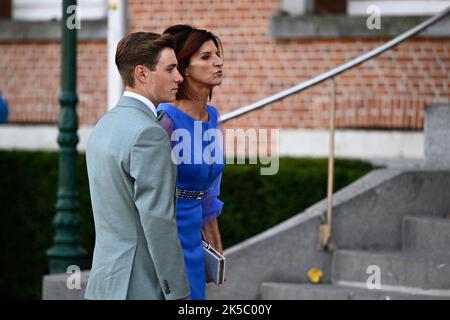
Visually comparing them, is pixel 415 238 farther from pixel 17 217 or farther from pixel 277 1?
pixel 17 217

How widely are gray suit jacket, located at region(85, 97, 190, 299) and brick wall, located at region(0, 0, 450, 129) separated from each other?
699 cm

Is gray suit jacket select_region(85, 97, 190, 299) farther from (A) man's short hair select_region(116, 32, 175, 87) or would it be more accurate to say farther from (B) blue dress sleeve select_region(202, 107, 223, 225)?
(B) blue dress sleeve select_region(202, 107, 223, 225)

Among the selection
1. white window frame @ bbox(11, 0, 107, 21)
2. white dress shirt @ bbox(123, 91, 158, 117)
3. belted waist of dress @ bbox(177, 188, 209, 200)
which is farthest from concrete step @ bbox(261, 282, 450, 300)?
white window frame @ bbox(11, 0, 107, 21)

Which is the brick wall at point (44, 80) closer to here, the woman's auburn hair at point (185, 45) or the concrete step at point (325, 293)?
the concrete step at point (325, 293)

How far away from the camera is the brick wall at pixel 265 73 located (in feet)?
39.5

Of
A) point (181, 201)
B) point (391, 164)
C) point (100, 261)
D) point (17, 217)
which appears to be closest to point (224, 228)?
point (391, 164)

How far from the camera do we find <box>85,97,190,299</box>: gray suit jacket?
17.0 ft

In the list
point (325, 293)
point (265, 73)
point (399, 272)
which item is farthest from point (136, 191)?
point (265, 73)

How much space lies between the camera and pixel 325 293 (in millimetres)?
8586

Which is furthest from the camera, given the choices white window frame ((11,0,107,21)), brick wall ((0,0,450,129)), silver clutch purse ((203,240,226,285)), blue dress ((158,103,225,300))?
white window frame ((11,0,107,21))

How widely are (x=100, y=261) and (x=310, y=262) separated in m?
4.06

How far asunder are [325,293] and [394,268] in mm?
511

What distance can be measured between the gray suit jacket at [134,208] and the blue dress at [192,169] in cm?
65

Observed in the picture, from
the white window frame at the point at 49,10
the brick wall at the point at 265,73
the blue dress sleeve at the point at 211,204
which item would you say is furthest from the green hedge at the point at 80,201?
the blue dress sleeve at the point at 211,204
